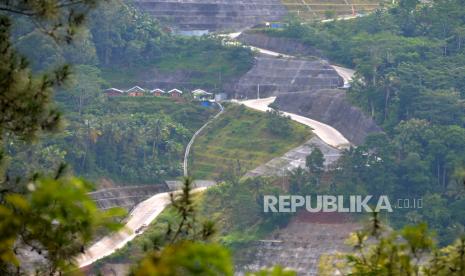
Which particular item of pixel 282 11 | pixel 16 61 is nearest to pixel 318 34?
pixel 282 11

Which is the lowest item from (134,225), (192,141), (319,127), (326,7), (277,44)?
(134,225)

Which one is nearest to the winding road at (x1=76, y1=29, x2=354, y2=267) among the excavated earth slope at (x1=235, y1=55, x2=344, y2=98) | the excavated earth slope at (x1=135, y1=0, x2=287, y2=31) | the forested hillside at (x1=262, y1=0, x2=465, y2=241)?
the excavated earth slope at (x1=235, y1=55, x2=344, y2=98)

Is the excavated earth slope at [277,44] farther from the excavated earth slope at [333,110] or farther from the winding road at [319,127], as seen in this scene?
the excavated earth slope at [333,110]

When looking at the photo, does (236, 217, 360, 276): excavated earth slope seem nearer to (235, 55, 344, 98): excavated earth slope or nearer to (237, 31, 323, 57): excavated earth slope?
(235, 55, 344, 98): excavated earth slope

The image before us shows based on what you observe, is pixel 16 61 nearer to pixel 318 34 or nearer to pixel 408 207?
pixel 408 207

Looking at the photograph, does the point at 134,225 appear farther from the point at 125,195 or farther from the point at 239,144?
the point at 239,144

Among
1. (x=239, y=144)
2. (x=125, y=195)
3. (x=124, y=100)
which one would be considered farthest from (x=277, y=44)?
(x=125, y=195)
